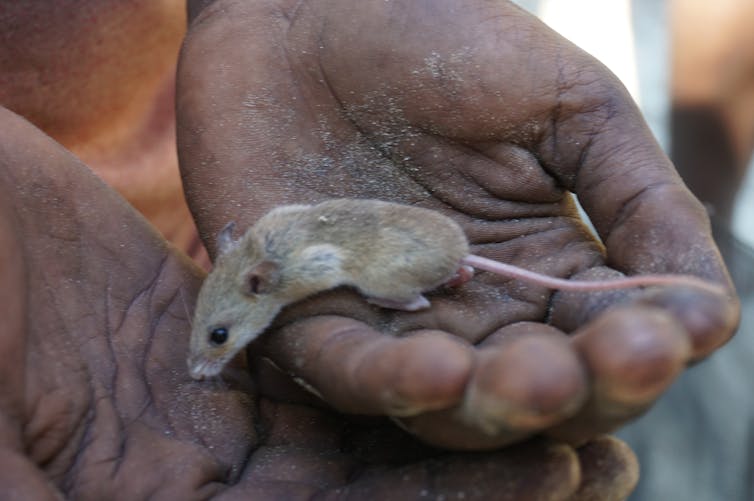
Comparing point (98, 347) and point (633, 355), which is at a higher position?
point (633, 355)

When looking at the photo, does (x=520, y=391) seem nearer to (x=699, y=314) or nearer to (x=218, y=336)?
(x=699, y=314)

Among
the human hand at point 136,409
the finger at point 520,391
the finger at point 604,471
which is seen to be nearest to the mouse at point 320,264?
the human hand at point 136,409

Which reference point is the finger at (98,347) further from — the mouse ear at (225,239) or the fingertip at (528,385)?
the fingertip at (528,385)

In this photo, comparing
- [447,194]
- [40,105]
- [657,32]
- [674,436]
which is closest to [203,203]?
[447,194]

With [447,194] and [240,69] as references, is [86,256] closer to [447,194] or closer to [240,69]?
[240,69]

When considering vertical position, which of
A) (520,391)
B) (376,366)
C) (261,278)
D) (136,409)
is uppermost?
(520,391)

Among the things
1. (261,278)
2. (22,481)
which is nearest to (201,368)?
(261,278)

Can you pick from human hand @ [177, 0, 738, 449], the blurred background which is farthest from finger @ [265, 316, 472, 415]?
the blurred background

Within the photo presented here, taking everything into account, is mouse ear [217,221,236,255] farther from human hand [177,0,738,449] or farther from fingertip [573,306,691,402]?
fingertip [573,306,691,402]
